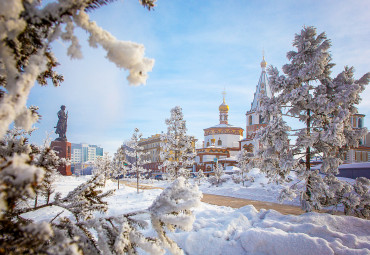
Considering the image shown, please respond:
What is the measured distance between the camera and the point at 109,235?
1712 mm

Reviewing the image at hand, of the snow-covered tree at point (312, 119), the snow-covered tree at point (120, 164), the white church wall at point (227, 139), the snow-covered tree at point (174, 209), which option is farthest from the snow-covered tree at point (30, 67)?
the white church wall at point (227, 139)

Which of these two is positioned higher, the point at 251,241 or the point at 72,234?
the point at 72,234

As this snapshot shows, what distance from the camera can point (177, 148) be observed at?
59.7ft

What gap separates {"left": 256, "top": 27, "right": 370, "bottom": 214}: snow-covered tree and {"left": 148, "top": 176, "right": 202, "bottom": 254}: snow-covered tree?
339 inches

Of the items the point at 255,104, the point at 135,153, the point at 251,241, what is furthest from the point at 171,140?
the point at 255,104

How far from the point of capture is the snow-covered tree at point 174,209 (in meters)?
1.60

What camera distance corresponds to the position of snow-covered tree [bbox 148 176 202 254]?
1.60 metres

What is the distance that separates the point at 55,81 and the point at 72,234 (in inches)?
57.7

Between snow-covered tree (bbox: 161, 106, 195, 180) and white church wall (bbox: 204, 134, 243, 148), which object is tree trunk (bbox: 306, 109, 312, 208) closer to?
snow-covered tree (bbox: 161, 106, 195, 180)

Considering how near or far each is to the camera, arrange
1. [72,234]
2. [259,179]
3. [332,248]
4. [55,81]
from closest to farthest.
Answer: [72,234], [55,81], [332,248], [259,179]

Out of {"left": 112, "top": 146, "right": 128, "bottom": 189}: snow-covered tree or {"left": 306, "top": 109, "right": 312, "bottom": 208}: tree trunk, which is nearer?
{"left": 306, "top": 109, "right": 312, "bottom": 208}: tree trunk

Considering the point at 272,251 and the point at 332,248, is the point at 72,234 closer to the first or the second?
the point at 272,251

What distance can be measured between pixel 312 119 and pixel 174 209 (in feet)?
34.4

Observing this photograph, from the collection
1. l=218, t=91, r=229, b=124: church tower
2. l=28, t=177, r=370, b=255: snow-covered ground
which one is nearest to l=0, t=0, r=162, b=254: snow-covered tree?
l=28, t=177, r=370, b=255: snow-covered ground
